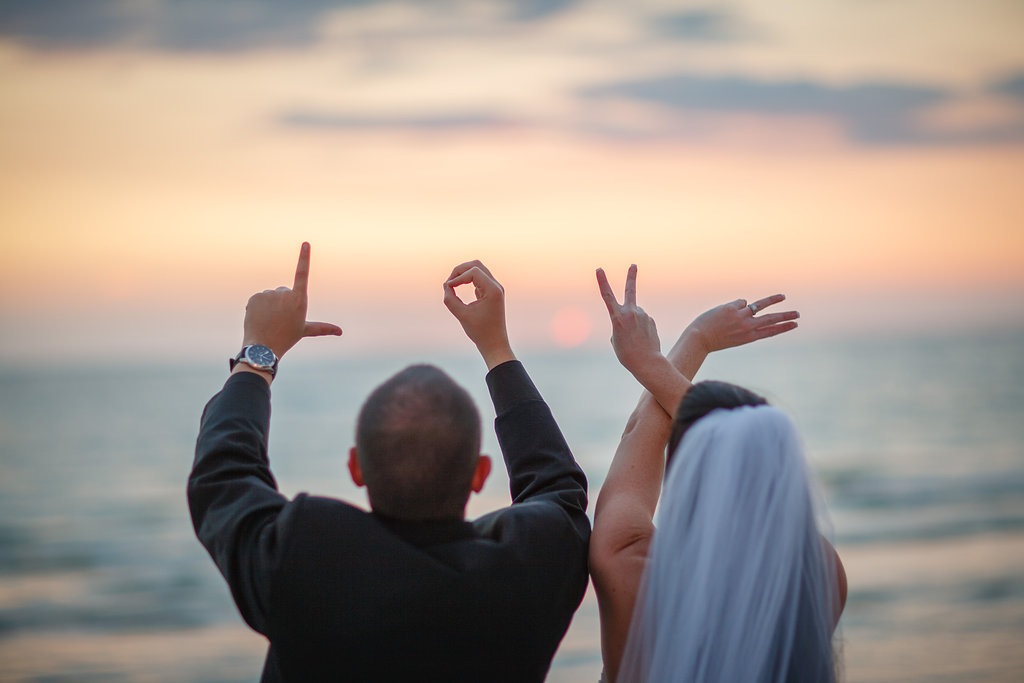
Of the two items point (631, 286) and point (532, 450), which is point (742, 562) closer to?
point (532, 450)

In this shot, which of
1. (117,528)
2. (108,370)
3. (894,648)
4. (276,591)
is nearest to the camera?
(276,591)

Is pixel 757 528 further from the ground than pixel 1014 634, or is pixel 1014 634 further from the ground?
pixel 757 528

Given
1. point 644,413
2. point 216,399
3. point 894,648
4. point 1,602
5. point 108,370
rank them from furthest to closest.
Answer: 1. point 108,370
2. point 1,602
3. point 894,648
4. point 644,413
5. point 216,399

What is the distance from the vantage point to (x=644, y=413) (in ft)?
8.00

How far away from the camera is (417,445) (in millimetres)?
1786

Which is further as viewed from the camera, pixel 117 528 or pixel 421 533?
pixel 117 528

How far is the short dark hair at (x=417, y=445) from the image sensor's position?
179cm

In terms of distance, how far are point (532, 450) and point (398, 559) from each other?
0.52m

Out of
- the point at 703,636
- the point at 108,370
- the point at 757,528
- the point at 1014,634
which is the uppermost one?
the point at 108,370

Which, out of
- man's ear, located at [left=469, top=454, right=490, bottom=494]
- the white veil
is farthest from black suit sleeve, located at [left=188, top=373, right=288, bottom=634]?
the white veil

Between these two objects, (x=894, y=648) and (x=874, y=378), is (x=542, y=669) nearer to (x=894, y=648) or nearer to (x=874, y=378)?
(x=894, y=648)

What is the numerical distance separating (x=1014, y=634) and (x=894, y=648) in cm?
99

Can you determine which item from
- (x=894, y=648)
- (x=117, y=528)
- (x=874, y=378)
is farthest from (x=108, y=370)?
(x=894, y=648)

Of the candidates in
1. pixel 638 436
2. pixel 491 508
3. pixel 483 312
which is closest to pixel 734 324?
pixel 638 436
